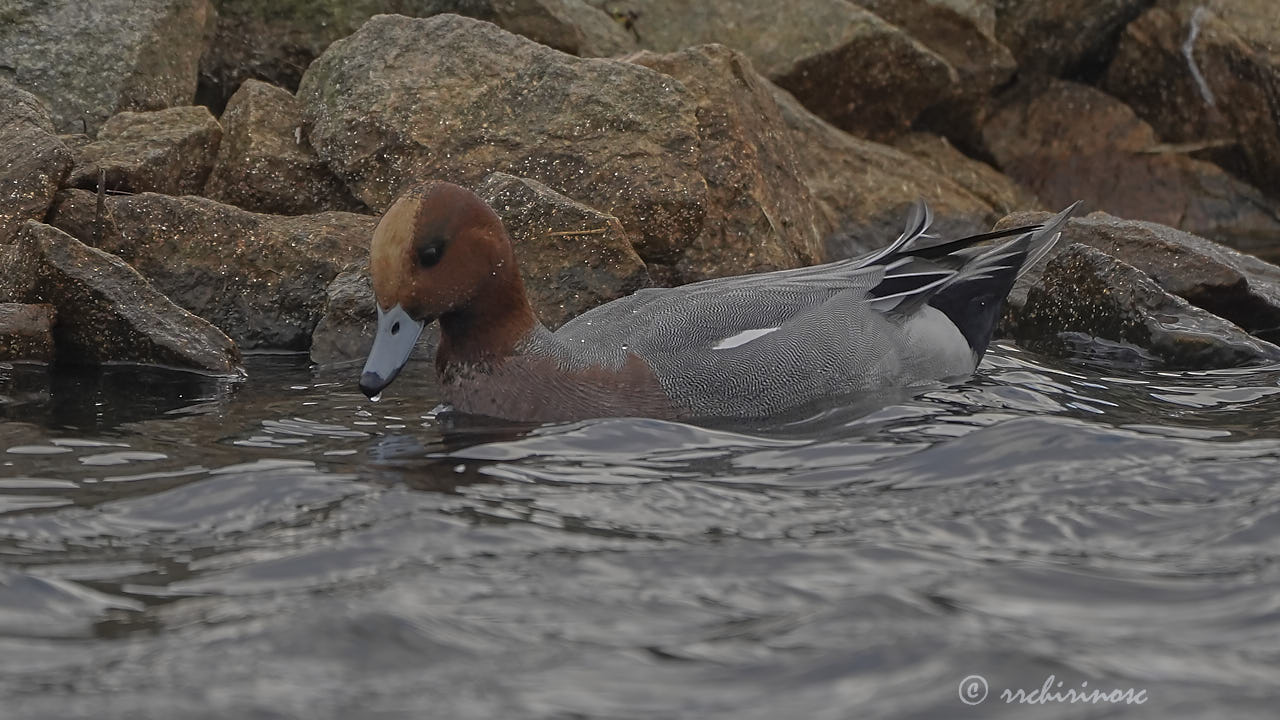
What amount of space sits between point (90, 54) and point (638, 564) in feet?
19.4

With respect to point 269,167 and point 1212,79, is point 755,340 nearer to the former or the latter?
point 269,167

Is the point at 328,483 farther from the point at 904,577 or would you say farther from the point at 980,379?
the point at 980,379

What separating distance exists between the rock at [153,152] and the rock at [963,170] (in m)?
5.35

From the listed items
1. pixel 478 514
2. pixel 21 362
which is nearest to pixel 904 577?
pixel 478 514

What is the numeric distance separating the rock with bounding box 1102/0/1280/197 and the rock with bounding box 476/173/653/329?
6.94 m

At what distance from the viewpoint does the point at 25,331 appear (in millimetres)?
6266

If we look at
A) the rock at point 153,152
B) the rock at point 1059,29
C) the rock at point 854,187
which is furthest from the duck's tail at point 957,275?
the rock at point 1059,29

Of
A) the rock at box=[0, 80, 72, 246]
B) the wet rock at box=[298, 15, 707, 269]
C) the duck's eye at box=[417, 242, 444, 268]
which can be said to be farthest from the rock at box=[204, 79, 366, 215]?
the duck's eye at box=[417, 242, 444, 268]

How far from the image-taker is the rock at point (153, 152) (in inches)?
295

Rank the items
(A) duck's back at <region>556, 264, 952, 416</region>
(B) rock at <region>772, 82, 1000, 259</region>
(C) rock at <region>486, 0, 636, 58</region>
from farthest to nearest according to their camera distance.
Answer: (B) rock at <region>772, 82, 1000, 259</region>, (C) rock at <region>486, 0, 636, 58</region>, (A) duck's back at <region>556, 264, 952, 416</region>

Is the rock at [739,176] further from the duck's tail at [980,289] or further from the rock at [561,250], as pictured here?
the duck's tail at [980,289]

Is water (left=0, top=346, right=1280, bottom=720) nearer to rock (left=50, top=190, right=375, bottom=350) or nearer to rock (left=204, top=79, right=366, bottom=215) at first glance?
→ rock (left=50, top=190, right=375, bottom=350)

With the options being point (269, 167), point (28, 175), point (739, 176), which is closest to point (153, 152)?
point (269, 167)

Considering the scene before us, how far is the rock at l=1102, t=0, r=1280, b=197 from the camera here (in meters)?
12.1
